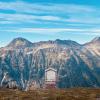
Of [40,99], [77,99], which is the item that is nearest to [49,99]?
[40,99]

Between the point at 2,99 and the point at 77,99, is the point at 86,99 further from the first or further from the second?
the point at 2,99

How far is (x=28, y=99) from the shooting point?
17212cm

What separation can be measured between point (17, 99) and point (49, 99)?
18343mm

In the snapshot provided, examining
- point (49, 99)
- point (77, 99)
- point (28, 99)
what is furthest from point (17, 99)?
point (77, 99)

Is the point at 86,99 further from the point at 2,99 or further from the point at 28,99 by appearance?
the point at 2,99

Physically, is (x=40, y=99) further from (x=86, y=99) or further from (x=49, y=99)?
(x=86, y=99)

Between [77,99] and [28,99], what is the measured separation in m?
25.7

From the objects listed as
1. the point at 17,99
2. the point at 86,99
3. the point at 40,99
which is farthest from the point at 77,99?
the point at 17,99

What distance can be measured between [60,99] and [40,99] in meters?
11.6

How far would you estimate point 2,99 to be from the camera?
561 feet

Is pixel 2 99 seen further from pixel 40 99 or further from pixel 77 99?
pixel 77 99

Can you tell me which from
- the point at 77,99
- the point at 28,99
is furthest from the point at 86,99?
the point at 28,99

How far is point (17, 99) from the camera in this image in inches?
6816

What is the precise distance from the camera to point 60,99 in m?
171
